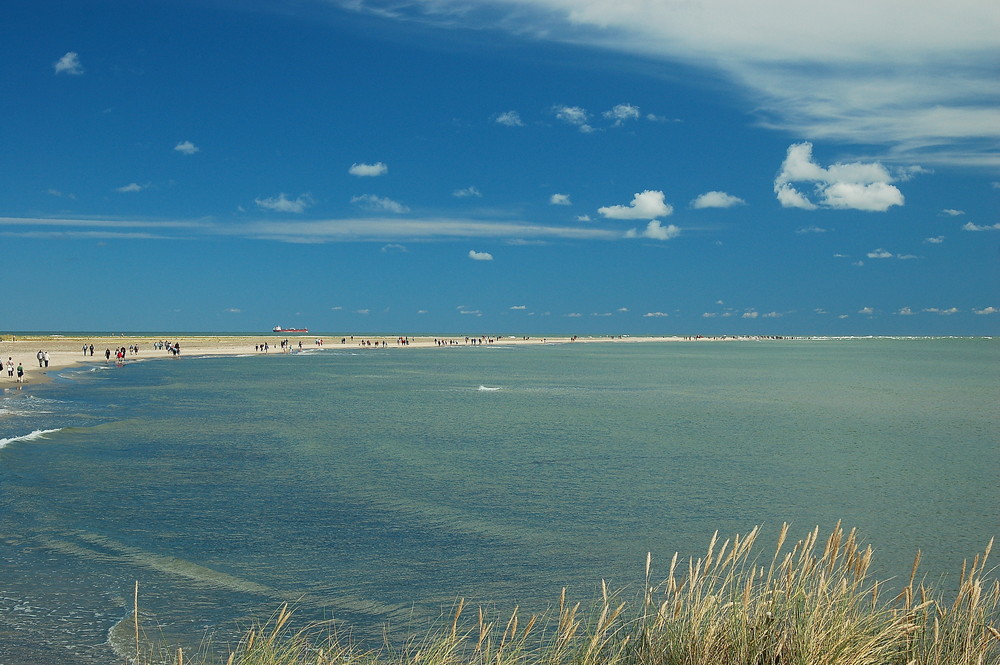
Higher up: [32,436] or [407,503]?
[32,436]

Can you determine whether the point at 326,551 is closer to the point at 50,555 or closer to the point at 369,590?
the point at 369,590

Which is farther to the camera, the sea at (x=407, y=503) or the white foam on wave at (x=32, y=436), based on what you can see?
the white foam on wave at (x=32, y=436)

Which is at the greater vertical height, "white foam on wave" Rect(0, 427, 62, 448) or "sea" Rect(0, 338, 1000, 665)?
"white foam on wave" Rect(0, 427, 62, 448)

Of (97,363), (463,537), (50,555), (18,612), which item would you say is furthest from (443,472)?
(97,363)

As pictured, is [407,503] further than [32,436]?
No

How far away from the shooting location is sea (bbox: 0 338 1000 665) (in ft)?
38.8

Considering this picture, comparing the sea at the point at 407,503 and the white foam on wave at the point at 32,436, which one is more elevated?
the white foam on wave at the point at 32,436

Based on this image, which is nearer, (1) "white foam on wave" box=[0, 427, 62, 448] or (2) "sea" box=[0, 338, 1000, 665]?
(2) "sea" box=[0, 338, 1000, 665]

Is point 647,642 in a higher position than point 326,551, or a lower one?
Answer: higher

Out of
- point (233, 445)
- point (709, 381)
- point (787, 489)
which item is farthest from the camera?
point (709, 381)

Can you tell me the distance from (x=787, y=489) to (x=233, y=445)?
18287 mm

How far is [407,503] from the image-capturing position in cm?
1848

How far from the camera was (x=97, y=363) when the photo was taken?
83125 millimetres

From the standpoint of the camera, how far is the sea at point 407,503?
11.8m
